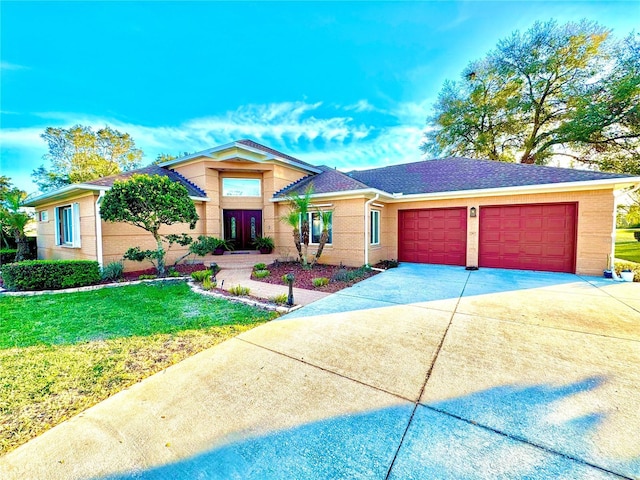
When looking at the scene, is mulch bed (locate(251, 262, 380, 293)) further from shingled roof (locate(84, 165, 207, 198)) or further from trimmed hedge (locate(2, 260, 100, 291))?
trimmed hedge (locate(2, 260, 100, 291))

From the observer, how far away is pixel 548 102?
58.5ft

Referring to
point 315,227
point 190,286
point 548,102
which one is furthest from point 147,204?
point 548,102

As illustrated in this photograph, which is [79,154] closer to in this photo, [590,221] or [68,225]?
[68,225]

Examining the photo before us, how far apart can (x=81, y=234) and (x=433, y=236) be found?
1374cm

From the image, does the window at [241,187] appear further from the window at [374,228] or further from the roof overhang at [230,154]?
the window at [374,228]

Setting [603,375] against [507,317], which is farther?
[507,317]

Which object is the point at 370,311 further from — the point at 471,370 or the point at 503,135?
the point at 503,135

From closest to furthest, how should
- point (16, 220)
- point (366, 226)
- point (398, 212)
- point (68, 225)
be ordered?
1. point (366, 226)
2. point (68, 225)
3. point (16, 220)
4. point (398, 212)

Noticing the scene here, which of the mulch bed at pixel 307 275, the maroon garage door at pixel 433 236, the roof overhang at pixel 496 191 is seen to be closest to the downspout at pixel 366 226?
the roof overhang at pixel 496 191

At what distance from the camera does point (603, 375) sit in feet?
9.81

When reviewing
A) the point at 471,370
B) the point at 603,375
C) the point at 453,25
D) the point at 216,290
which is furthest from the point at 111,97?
the point at 603,375

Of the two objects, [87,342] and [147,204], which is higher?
[147,204]

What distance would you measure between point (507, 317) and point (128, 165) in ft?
110

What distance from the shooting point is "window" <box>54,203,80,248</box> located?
9716 millimetres
